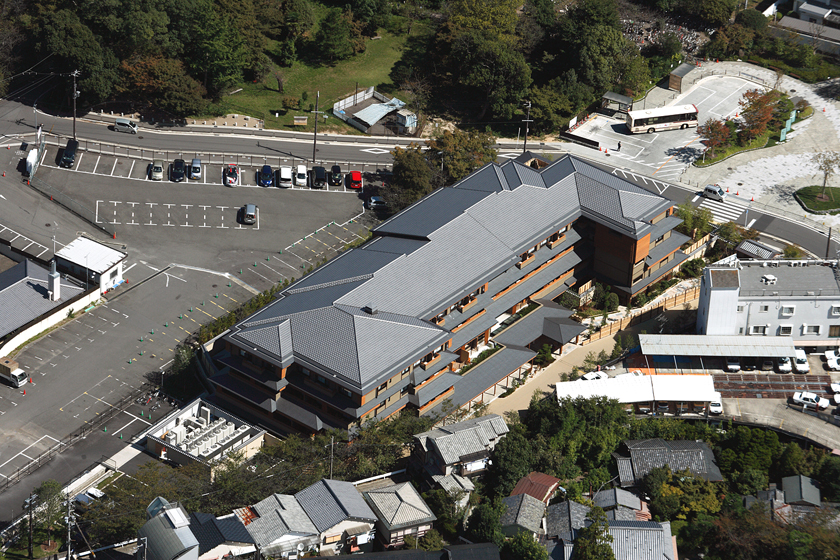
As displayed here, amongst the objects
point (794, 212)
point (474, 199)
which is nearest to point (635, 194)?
point (474, 199)

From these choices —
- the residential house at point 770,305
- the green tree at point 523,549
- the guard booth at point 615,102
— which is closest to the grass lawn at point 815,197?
the residential house at point 770,305

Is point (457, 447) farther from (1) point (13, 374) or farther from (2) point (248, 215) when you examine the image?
(2) point (248, 215)

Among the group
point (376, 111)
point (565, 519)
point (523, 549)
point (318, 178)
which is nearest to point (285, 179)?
point (318, 178)

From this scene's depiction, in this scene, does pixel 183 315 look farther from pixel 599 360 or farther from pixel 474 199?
pixel 599 360

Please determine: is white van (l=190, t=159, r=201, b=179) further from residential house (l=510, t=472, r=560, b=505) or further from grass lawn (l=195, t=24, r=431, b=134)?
residential house (l=510, t=472, r=560, b=505)

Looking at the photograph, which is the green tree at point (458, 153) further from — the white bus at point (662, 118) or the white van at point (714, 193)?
the white van at point (714, 193)
